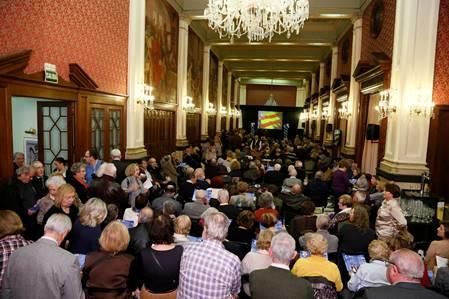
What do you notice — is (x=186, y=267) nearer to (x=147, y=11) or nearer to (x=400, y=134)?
(x=400, y=134)

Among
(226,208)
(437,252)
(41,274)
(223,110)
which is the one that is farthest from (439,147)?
(223,110)

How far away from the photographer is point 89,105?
745 cm

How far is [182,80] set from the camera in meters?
14.0

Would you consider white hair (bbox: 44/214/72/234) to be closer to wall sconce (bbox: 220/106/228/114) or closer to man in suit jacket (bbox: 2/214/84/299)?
man in suit jacket (bbox: 2/214/84/299)

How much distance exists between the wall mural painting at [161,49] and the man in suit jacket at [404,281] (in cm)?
889

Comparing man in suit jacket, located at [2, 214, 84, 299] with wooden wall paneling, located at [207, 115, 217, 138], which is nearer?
man in suit jacket, located at [2, 214, 84, 299]

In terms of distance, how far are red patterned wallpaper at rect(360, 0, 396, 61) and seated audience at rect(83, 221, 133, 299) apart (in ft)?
26.8

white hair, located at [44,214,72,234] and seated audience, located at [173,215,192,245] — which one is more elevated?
white hair, located at [44,214,72,234]

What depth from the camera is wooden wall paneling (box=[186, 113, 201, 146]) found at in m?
15.6

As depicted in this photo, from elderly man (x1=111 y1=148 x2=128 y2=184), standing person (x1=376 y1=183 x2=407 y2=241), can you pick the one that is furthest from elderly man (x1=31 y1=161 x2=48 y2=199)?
standing person (x1=376 y1=183 x2=407 y2=241)

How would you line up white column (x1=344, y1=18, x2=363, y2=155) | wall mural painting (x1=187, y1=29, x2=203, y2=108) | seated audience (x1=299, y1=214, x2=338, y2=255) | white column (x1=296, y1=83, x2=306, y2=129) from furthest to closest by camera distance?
1. white column (x1=296, y1=83, x2=306, y2=129)
2. wall mural painting (x1=187, y1=29, x2=203, y2=108)
3. white column (x1=344, y1=18, x2=363, y2=155)
4. seated audience (x1=299, y1=214, x2=338, y2=255)

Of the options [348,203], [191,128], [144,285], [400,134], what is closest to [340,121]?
[191,128]

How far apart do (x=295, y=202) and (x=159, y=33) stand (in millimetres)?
7372

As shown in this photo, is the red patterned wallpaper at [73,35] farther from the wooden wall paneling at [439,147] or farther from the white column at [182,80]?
the wooden wall paneling at [439,147]
